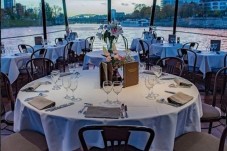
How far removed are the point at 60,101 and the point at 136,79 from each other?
2.77 feet

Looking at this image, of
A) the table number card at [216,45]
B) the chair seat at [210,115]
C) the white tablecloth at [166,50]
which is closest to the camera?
the chair seat at [210,115]

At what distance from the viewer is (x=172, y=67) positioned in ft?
12.9

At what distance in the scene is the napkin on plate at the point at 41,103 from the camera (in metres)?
2.21

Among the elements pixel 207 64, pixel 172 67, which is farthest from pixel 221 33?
pixel 172 67

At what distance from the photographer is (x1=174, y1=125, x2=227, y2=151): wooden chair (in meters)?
2.17

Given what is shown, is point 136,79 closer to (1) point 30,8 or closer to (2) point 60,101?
(2) point 60,101

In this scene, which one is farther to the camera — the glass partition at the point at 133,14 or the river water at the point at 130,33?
the glass partition at the point at 133,14

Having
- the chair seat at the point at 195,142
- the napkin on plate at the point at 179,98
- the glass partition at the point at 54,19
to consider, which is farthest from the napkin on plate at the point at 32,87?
the glass partition at the point at 54,19

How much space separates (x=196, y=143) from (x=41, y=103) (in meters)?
1.27

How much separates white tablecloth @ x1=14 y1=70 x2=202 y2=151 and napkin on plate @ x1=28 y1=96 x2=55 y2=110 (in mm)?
40

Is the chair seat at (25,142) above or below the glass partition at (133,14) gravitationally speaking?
below

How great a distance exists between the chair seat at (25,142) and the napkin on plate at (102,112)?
0.46 m

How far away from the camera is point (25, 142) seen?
2219 millimetres

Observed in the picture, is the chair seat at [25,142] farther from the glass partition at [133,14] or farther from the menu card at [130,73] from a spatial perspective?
the glass partition at [133,14]
